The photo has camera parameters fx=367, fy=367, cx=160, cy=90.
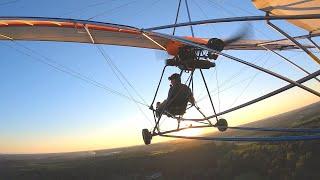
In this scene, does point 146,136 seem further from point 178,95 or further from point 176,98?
point 178,95

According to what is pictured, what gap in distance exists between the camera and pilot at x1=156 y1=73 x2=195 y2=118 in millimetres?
14727

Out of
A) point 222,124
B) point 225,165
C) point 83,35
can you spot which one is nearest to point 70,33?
point 83,35

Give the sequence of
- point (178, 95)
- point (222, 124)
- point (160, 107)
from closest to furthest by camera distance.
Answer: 1. point (178, 95)
2. point (160, 107)
3. point (222, 124)

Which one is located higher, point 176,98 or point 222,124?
point 176,98

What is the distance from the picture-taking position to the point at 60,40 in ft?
55.0

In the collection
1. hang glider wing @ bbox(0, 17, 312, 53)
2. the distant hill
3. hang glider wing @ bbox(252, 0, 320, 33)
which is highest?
hang glider wing @ bbox(0, 17, 312, 53)

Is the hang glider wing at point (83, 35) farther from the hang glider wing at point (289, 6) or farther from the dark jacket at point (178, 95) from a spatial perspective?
the hang glider wing at point (289, 6)

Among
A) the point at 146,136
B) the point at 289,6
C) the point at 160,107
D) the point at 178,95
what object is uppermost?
the point at 289,6

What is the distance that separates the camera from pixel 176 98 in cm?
1474

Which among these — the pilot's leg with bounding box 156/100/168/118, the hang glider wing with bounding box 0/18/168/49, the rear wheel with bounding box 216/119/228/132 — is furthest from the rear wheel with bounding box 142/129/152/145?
the hang glider wing with bounding box 0/18/168/49

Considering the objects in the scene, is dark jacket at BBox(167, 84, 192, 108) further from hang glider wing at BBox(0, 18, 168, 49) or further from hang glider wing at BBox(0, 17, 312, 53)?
hang glider wing at BBox(0, 18, 168, 49)

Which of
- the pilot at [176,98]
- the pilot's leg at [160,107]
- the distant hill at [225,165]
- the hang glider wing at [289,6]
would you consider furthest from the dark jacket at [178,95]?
the distant hill at [225,165]

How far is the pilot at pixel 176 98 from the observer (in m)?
14.7

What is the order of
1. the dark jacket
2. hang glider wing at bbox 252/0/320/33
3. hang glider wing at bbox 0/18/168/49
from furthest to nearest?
hang glider wing at bbox 0/18/168/49
the dark jacket
hang glider wing at bbox 252/0/320/33
